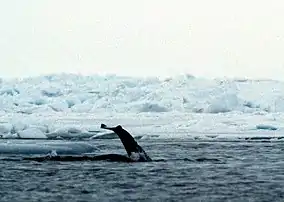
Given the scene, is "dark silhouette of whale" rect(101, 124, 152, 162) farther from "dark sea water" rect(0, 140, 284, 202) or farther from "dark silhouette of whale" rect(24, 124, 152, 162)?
"dark sea water" rect(0, 140, 284, 202)

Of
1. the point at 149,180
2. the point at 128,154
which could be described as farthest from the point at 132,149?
the point at 149,180

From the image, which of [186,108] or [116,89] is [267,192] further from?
[116,89]

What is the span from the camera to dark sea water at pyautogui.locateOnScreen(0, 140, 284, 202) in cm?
1067

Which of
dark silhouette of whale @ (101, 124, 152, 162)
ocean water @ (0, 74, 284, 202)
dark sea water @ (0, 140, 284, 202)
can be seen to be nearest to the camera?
dark sea water @ (0, 140, 284, 202)

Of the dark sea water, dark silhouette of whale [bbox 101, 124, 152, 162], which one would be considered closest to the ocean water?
the dark sea water

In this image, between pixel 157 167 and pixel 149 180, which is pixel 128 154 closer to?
pixel 157 167

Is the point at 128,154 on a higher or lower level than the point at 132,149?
lower

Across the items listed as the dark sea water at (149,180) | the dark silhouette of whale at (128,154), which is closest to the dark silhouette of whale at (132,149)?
the dark silhouette of whale at (128,154)

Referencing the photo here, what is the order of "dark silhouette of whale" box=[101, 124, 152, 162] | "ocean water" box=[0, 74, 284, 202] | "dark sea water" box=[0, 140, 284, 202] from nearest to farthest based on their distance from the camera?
"dark sea water" box=[0, 140, 284, 202] → "ocean water" box=[0, 74, 284, 202] → "dark silhouette of whale" box=[101, 124, 152, 162]

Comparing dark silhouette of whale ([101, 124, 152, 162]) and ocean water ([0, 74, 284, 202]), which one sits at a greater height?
dark silhouette of whale ([101, 124, 152, 162])

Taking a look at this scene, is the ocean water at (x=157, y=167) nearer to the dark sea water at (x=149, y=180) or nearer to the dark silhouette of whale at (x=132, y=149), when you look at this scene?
the dark sea water at (x=149, y=180)

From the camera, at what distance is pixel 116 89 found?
72.7 m

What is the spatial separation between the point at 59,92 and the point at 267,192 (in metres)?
60.4

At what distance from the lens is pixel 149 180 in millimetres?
12695
